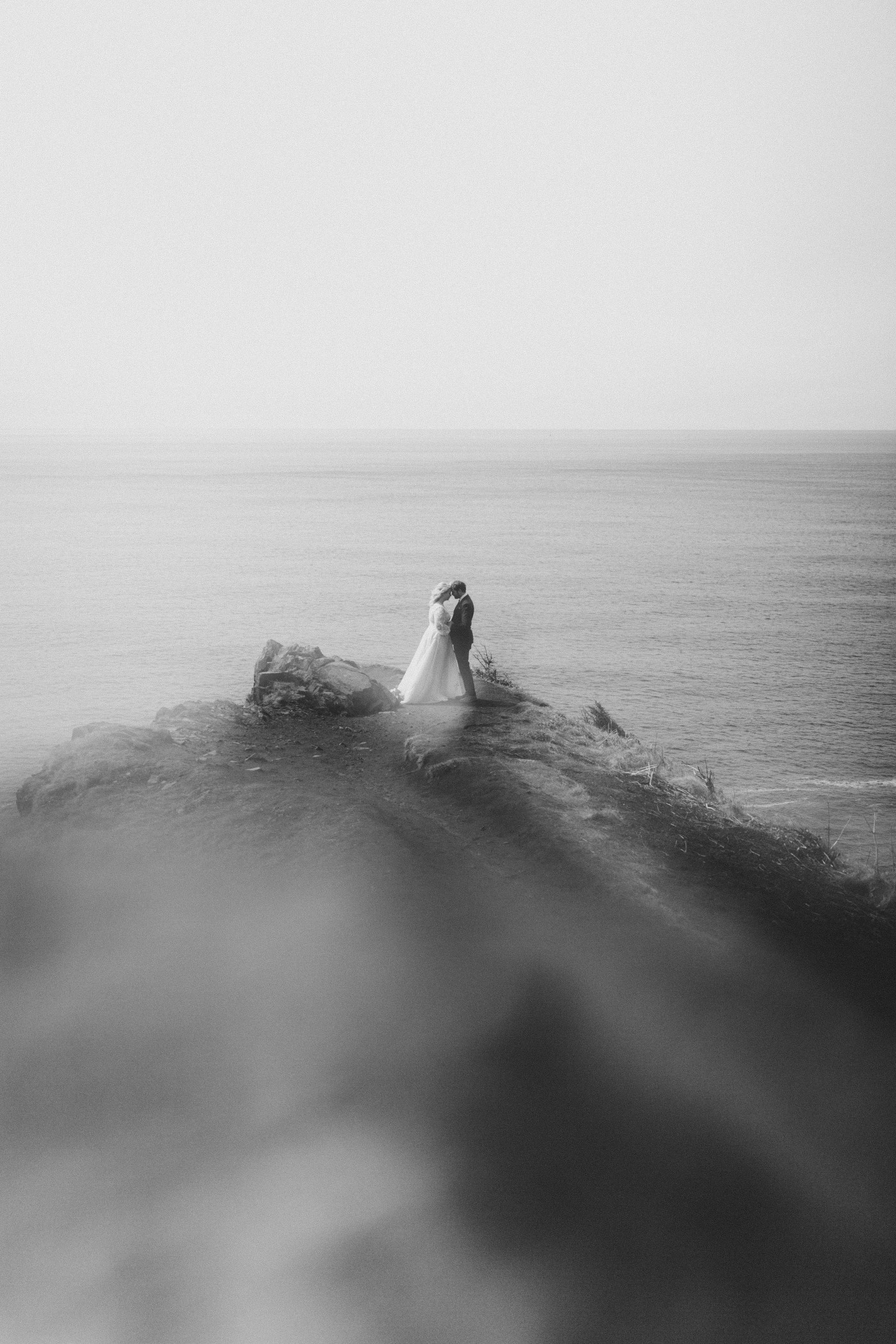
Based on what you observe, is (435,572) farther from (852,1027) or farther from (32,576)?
(852,1027)

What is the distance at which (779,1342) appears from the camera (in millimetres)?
5301

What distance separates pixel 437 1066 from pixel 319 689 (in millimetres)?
8655

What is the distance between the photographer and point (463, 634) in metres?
14.7

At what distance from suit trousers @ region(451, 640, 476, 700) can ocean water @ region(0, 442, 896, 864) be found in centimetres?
618

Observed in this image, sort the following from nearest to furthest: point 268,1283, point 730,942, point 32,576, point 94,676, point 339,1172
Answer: point 268,1283 < point 339,1172 < point 730,942 < point 94,676 < point 32,576

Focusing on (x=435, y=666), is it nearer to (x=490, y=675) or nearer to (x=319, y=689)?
(x=319, y=689)

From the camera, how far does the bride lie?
14688 millimetres

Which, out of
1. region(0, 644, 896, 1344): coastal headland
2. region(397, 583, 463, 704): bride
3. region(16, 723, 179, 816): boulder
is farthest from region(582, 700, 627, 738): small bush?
region(16, 723, 179, 816): boulder

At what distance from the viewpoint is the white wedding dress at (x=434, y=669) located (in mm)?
14750

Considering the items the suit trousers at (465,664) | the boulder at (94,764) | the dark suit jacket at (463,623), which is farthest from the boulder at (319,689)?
the boulder at (94,764)

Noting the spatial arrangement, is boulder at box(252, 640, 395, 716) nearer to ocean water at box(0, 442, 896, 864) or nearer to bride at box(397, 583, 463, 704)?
bride at box(397, 583, 463, 704)

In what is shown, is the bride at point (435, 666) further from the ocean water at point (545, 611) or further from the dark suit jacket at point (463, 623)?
the ocean water at point (545, 611)

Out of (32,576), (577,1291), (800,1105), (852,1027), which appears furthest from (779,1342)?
(32,576)

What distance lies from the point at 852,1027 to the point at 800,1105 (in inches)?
45.5
